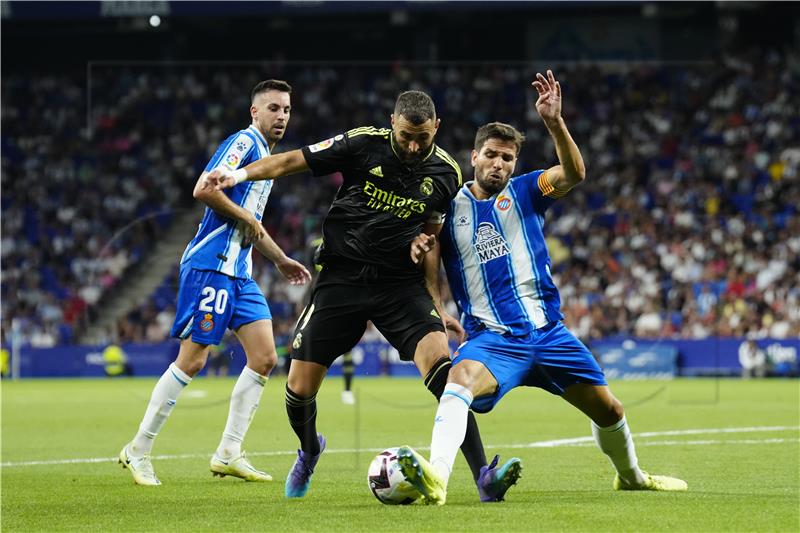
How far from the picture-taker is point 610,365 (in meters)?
26.8

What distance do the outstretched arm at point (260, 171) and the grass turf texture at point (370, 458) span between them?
69.3 inches

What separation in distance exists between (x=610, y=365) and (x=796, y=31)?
1275 centimetres

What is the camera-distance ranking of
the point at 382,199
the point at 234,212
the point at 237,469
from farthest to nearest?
the point at 237,469 → the point at 234,212 → the point at 382,199

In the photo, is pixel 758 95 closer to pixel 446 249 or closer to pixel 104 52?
pixel 104 52

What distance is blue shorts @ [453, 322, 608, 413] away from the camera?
7012mm

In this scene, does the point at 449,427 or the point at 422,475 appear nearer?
the point at 422,475

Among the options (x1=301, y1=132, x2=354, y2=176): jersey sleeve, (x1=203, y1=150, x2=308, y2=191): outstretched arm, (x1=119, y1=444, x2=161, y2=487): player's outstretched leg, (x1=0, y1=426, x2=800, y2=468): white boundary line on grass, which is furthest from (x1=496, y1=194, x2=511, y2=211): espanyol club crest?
(x1=0, y1=426, x2=800, y2=468): white boundary line on grass

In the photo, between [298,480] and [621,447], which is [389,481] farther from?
[621,447]

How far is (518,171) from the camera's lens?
30.4 metres

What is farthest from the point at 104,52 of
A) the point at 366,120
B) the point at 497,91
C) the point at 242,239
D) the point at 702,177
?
the point at 242,239

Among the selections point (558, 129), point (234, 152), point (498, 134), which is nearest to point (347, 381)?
point (234, 152)

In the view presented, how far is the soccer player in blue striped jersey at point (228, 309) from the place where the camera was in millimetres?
8680

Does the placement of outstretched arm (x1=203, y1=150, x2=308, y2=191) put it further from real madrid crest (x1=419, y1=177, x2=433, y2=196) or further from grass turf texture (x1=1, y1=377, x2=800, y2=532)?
grass turf texture (x1=1, y1=377, x2=800, y2=532)

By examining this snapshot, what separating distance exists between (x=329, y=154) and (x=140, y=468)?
2817 mm
